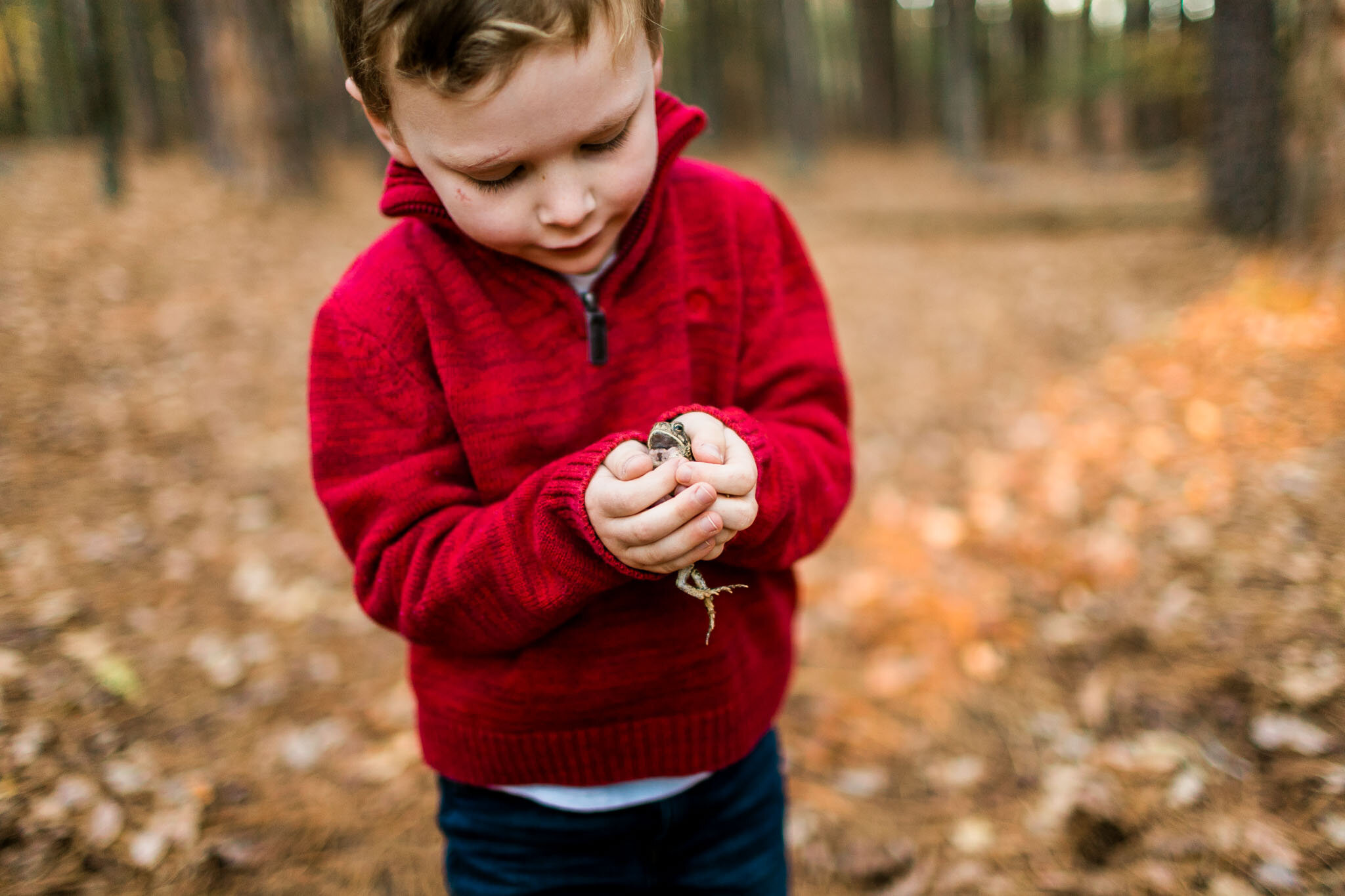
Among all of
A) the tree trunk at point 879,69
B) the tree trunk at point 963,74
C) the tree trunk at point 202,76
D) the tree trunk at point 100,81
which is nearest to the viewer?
the tree trunk at point 100,81

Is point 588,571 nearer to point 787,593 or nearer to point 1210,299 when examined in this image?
point 787,593

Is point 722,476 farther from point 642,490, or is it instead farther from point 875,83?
point 875,83

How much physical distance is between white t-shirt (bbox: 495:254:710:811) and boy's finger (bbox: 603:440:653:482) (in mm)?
659

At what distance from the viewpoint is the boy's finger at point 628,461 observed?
3.83 ft

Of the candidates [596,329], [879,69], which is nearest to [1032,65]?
[879,69]

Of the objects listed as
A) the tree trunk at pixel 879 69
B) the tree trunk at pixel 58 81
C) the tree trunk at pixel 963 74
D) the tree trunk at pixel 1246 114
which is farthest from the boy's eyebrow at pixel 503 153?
the tree trunk at pixel 879 69

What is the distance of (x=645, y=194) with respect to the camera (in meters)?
1.42

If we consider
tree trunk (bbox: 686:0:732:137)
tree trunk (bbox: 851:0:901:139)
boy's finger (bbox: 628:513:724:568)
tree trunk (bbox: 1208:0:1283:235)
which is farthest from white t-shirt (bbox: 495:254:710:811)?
tree trunk (bbox: 851:0:901:139)

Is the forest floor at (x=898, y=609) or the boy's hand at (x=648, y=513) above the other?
the boy's hand at (x=648, y=513)

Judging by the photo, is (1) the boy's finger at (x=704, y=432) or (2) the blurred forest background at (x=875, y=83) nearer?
(1) the boy's finger at (x=704, y=432)

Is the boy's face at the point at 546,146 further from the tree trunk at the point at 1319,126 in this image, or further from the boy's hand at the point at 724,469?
the tree trunk at the point at 1319,126

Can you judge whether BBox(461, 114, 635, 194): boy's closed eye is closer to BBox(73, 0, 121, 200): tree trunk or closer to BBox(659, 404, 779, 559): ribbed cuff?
BBox(659, 404, 779, 559): ribbed cuff

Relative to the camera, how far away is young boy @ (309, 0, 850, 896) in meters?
1.17

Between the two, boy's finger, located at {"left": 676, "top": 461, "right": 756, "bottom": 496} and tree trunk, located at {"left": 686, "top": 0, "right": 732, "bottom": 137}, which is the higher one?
tree trunk, located at {"left": 686, "top": 0, "right": 732, "bottom": 137}
